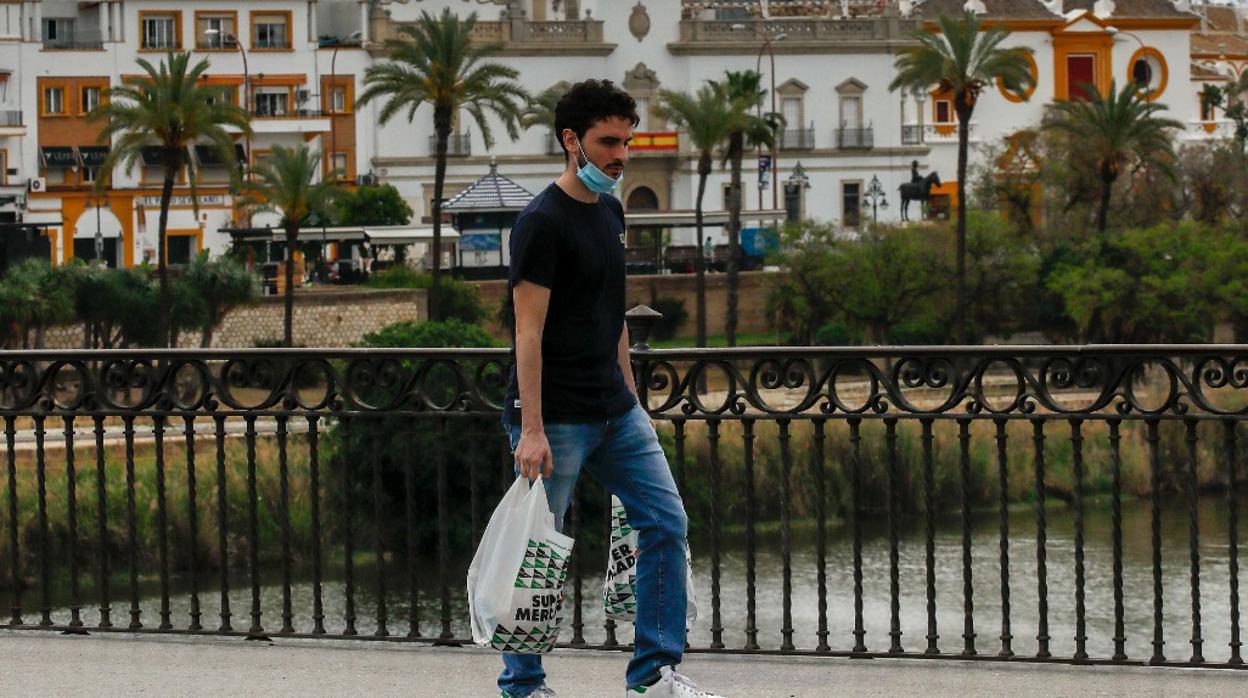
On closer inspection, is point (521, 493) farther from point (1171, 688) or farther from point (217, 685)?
point (1171, 688)

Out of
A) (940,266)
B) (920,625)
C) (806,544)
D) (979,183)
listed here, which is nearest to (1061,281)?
(940,266)

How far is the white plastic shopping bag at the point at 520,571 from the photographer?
5.80 metres

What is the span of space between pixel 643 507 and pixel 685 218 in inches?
2240

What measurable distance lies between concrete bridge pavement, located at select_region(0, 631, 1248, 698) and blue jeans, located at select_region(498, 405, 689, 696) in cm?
65

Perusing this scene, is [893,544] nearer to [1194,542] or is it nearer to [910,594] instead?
[1194,542]

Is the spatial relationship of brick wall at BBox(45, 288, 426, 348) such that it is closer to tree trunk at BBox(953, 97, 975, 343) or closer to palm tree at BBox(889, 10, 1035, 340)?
tree trunk at BBox(953, 97, 975, 343)

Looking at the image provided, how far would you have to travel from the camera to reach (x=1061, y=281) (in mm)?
52188

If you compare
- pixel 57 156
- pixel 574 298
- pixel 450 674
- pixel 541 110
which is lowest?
pixel 450 674

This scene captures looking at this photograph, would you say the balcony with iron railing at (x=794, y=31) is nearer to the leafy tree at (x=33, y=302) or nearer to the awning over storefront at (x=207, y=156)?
the awning over storefront at (x=207, y=156)

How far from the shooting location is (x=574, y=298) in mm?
5824

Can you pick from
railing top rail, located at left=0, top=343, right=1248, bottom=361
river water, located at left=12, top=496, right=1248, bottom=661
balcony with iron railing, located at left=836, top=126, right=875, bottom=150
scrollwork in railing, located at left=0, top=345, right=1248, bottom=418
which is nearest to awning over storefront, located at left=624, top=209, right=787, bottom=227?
balcony with iron railing, located at left=836, top=126, right=875, bottom=150

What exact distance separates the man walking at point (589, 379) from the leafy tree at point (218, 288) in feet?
138

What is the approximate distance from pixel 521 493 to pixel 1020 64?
48895 mm

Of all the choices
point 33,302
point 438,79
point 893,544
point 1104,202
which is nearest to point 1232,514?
point 893,544
